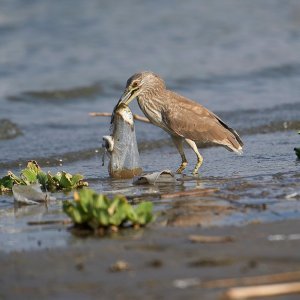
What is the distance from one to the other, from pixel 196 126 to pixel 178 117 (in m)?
0.22

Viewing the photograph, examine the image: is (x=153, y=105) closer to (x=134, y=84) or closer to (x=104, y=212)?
(x=134, y=84)

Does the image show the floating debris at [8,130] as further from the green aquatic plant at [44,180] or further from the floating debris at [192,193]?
the floating debris at [192,193]

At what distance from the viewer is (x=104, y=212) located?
15.6 ft

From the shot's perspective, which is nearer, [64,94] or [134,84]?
[134,84]

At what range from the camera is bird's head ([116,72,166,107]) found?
28.0 feet

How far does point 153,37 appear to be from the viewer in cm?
1728

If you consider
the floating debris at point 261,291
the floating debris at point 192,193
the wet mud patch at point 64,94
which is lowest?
the floating debris at point 261,291

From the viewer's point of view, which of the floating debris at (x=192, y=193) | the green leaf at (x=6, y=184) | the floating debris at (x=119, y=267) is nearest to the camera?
the floating debris at (x=119, y=267)

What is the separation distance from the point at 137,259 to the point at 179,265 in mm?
253

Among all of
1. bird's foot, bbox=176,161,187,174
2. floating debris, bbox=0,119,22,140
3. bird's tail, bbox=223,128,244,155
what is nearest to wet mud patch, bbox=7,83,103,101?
floating debris, bbox=0,119,22,140

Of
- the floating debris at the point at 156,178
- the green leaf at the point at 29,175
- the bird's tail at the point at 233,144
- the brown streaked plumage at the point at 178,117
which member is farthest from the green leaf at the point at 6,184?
the bird's tail at the point at 233,144

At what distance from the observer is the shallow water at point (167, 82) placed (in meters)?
6.08

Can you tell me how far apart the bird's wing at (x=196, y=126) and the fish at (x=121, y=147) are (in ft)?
2.74

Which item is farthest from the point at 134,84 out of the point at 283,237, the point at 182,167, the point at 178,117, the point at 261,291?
the point at 261,291
